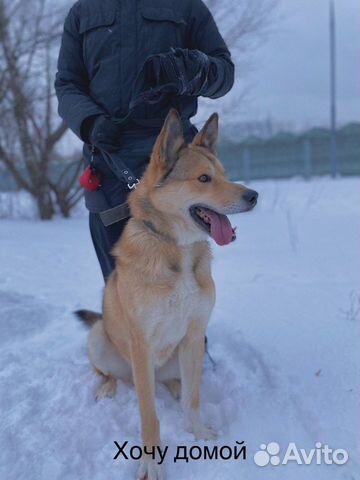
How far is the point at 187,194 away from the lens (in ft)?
7.08

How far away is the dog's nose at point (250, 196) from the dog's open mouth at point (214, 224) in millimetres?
147

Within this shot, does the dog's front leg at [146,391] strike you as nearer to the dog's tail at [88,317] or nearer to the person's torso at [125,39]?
the dog's tail at [88,317]

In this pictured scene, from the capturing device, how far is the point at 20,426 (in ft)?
7.12

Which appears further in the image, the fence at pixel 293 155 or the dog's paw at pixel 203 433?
the fence at pixel 293 155

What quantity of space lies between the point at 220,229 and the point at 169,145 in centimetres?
49

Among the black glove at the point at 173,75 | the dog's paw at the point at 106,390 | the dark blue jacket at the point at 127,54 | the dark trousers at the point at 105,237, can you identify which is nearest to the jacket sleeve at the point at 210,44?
the dark blue jacket at the point at 127,54

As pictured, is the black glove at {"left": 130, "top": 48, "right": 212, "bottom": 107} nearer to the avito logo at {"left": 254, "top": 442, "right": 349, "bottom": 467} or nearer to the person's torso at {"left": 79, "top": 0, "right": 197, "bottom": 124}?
the person's torso at {"left": 79, "top": 0, "right": 197, "bottom": 124}

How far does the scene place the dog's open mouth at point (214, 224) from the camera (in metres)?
2.11

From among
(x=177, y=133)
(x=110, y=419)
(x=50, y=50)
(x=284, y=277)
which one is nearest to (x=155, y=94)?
(x=177, y=133)

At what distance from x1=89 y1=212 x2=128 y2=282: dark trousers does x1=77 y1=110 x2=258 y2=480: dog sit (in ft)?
1.17

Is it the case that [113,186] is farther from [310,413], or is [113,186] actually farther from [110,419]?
[310,413]

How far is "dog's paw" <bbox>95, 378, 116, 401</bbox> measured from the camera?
2.55 metres

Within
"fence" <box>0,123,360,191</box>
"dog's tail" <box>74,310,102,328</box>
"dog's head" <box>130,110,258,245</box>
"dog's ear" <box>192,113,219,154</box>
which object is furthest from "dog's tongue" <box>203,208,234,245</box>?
"fence" <box>0,123,360,191</box>

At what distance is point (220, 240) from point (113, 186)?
3.04 ft
